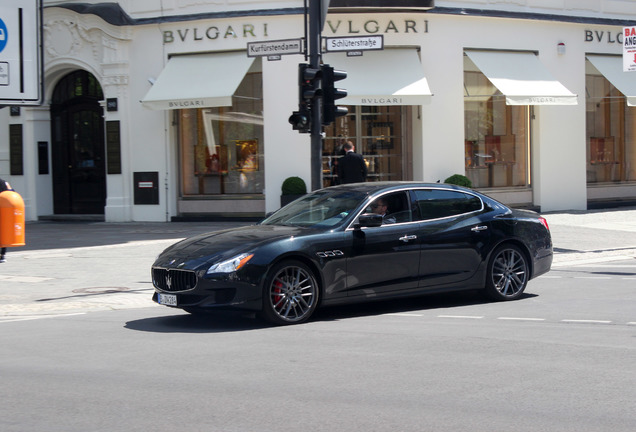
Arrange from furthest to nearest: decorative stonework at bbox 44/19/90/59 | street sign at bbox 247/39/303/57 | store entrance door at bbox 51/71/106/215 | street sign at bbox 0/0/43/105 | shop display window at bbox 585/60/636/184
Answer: shop display window at bbox 585/60/636/184, store entrance door at bbox 51/71/106/215, decorative stonework at bbox 44/19/90/59, street sign at bbox 247/39/303/57, street sign at bbox 0/0/43/105

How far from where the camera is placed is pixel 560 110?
2562cm

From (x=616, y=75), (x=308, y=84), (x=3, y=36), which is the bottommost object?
(x=308, y=84)

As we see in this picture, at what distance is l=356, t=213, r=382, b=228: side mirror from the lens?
10.1 m

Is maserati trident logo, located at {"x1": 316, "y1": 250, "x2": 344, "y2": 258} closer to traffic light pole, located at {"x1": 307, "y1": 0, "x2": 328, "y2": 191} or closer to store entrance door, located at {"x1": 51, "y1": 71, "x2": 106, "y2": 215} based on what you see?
traffic light pole, located at {"x1": 307, "y1": 0, "x2": 328, "y2": 191}

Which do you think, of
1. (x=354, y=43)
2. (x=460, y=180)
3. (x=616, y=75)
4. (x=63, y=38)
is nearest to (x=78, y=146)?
(x=63, y=38)

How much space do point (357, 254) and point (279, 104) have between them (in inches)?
550

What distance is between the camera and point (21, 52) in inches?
453

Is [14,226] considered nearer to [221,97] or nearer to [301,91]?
[301,91]

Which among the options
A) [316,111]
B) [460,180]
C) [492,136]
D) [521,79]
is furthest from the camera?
[492,136]

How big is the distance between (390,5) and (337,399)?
712 inches

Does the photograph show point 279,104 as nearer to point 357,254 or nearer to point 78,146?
point 78,146

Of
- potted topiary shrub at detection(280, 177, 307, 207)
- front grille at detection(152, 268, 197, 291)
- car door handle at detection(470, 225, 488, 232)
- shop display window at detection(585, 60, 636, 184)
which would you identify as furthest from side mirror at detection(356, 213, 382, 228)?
shop display window at detection(585, 60, 636, 184)

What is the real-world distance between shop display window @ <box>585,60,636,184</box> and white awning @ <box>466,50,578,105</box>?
7.52ft

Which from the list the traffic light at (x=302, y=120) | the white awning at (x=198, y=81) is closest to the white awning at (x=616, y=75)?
the white awning at (x=198, y=81)
